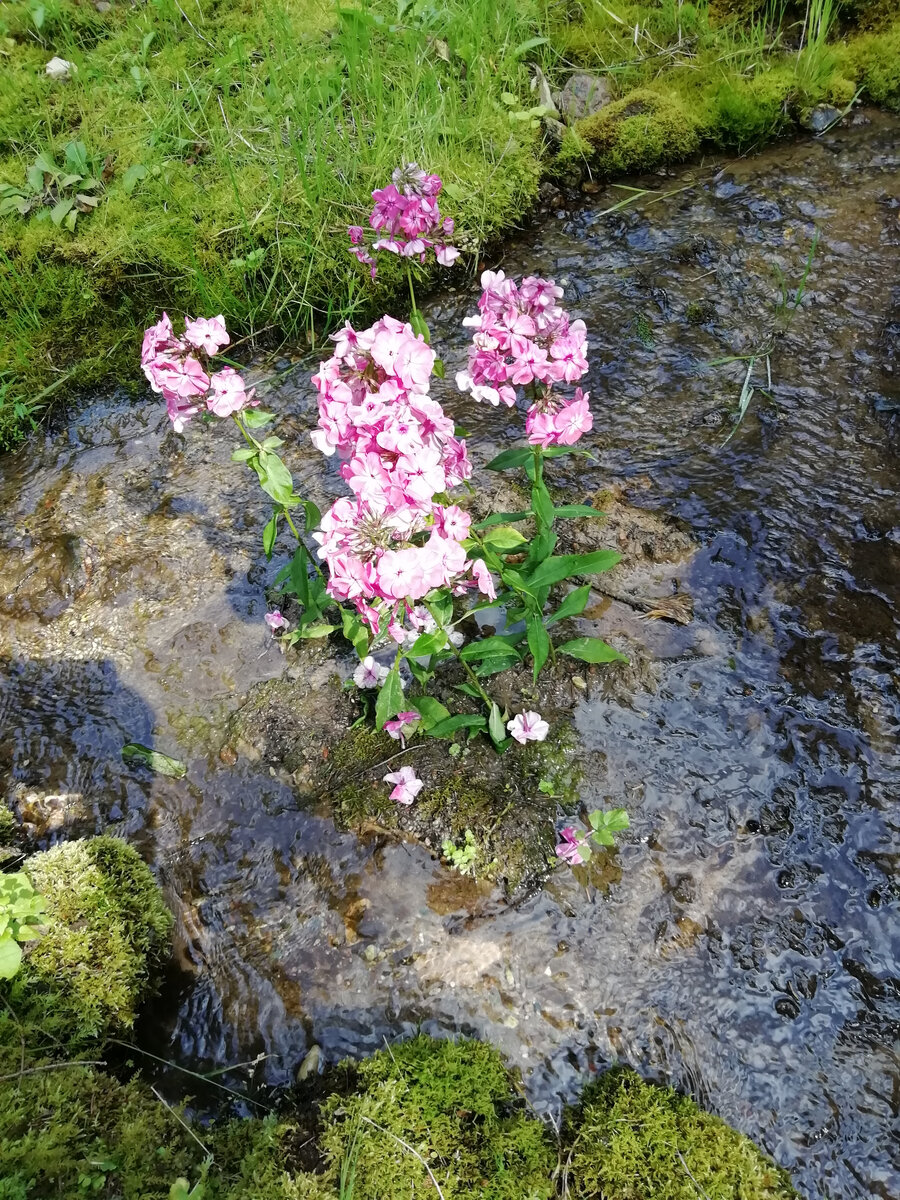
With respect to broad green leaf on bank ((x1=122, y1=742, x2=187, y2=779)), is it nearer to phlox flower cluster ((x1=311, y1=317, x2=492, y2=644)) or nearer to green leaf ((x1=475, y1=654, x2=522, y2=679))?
green leaf ((x1=475, y1=654, x2=522, y2=679))

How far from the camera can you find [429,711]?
233 centimetres

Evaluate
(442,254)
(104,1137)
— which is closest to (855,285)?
(442,254)

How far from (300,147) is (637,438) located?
8.56ft

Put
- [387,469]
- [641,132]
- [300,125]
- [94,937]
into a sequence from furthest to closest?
[641,132]
[300,125]
[94,937]
[387,469]

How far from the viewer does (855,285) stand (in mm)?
3590

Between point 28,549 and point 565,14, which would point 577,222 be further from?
point 28,549

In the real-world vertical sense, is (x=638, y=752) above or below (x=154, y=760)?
below

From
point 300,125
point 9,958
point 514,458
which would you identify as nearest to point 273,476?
point 514,458

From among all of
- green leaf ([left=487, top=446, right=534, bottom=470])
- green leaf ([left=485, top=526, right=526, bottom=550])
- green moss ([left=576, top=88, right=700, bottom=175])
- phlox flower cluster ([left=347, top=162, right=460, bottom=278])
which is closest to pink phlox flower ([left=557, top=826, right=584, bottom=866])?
green leaf ([left=485, top=526, right=526, bottom=550])

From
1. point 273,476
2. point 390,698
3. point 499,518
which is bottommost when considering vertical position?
point 390,698

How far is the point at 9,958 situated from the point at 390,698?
3.74 feet

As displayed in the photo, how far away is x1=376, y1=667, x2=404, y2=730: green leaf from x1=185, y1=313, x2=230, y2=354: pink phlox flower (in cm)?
107

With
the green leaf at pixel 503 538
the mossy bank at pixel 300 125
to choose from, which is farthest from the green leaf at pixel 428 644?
the mossy bank at pixel 300 125

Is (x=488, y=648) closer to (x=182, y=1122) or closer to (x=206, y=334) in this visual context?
(x=206, y=334)
